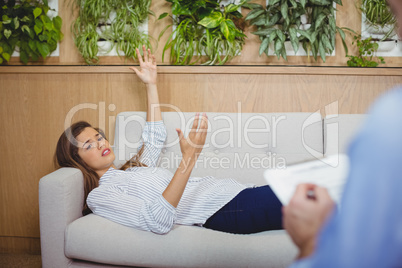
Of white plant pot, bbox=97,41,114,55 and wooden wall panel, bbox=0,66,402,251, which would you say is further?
white plant pot, bbox=97,41,114,55

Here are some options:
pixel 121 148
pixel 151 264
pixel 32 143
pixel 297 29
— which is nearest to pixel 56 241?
pixel 151 264

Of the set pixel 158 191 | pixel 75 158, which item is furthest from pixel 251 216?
pixel 75 158

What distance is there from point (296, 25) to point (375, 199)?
83.0 inches

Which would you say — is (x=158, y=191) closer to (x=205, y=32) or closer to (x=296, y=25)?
(x=205, y=32)

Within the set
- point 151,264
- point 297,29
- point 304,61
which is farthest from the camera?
point 304,61

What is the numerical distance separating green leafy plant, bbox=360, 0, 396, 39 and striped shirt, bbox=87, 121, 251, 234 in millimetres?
1463

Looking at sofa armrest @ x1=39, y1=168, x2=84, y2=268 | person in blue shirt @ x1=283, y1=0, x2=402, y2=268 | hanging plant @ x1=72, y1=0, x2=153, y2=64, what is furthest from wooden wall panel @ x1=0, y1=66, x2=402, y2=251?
person in blue shirt @ x1=283, y1=0, x2=402, y2=268

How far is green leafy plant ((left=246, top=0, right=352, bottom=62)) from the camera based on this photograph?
7.43ft

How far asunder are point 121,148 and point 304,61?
4.57 ft

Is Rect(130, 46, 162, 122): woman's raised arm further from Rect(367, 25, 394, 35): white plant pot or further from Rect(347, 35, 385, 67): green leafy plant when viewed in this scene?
Rect(367, 25, 394, 35): white plant pot

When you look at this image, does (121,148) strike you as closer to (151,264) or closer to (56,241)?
(56,241)

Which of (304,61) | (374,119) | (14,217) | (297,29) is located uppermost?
(297,29)

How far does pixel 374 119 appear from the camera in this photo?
0.50 meters

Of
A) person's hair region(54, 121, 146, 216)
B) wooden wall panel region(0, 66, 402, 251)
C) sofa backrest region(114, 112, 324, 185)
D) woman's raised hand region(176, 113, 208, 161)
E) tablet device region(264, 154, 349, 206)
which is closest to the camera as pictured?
tablet device region(264, 154, 349, 206)
